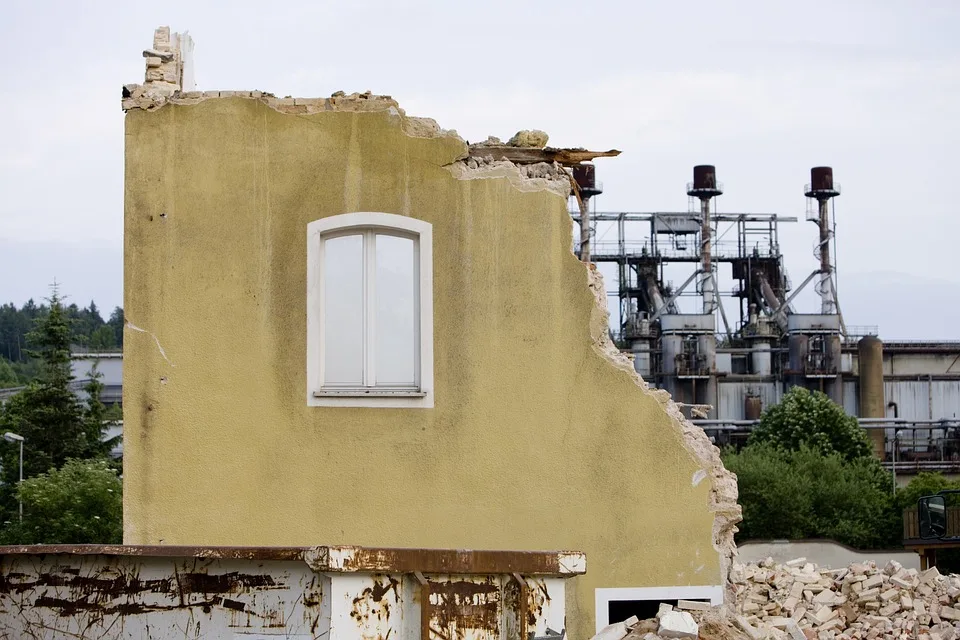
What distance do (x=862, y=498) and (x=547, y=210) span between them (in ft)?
129

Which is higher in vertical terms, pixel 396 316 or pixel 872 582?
pixel 396 316

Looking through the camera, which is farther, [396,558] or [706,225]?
[706,225]

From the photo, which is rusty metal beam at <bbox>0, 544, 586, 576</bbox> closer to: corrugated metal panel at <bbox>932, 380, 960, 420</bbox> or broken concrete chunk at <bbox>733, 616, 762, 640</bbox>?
broken concrete chunk at <bbox>733, 616, 762, 640</bbox>

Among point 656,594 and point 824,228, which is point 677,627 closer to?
point 656,594

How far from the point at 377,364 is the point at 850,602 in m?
4.61

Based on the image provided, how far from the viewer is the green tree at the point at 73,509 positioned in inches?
1242

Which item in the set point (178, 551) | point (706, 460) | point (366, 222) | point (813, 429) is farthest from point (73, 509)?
point (813, 429)

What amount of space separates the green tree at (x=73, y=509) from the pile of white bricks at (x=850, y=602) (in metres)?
22.1

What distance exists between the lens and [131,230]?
10.7m

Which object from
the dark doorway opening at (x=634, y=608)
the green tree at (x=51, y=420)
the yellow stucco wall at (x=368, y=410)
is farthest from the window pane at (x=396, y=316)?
the green tree at (x=51, y=420)

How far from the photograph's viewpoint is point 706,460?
10.6 meters

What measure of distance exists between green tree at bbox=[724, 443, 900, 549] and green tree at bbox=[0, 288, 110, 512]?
73.8ft

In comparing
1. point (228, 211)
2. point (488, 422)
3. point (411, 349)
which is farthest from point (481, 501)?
point (228, 211)

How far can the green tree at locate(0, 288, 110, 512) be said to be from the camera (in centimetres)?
4462
